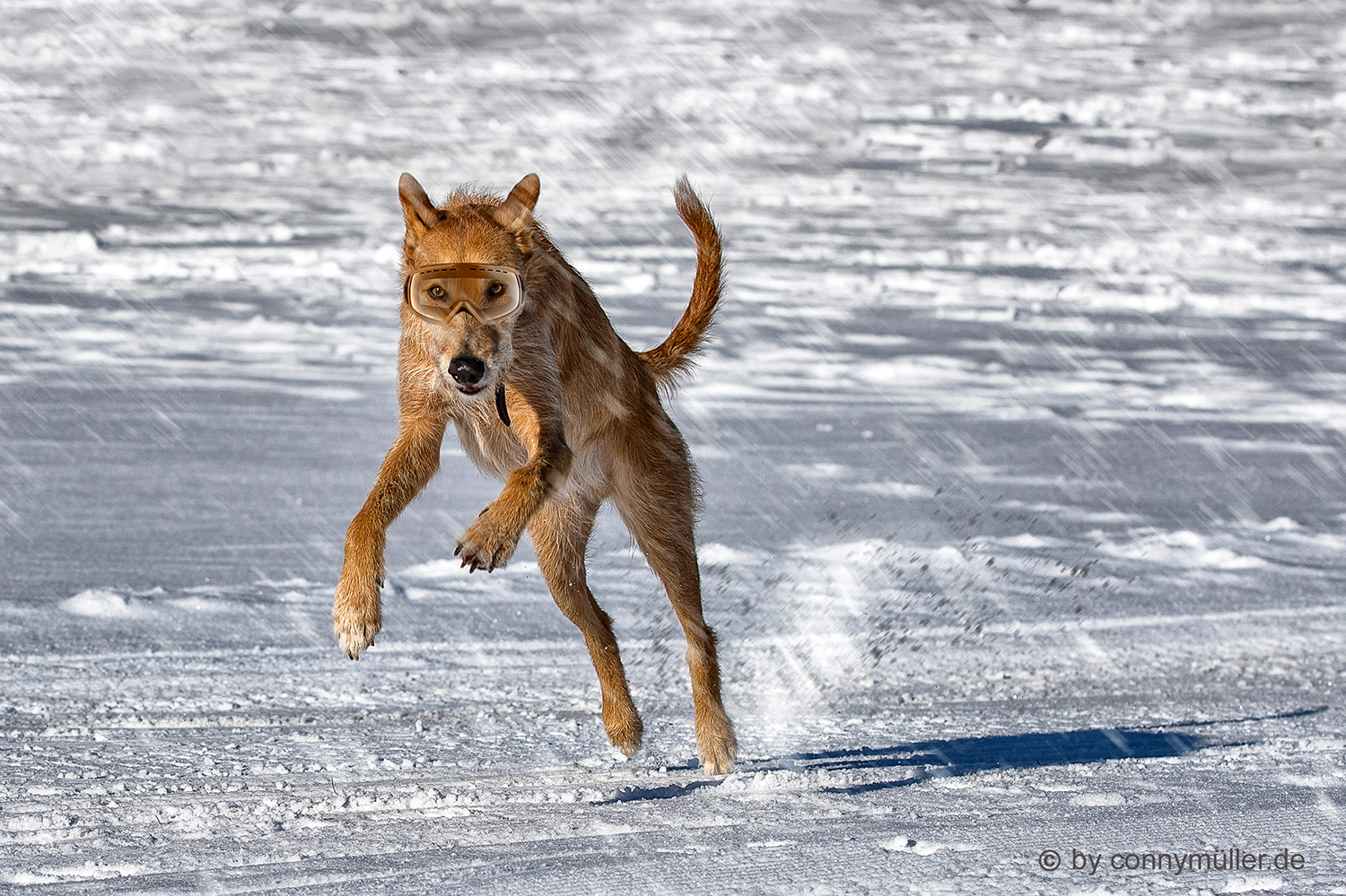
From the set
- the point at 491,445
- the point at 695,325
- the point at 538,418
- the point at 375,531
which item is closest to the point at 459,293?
the point at 538,418

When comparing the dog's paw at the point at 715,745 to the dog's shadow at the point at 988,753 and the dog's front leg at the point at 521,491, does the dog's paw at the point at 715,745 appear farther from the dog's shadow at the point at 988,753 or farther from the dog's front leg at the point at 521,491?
the dog's front leg at the point at 521,491

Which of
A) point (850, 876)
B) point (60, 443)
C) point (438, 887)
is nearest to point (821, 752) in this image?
point (850, 876)

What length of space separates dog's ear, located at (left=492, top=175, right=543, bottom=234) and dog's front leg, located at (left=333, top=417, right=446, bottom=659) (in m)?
0.62

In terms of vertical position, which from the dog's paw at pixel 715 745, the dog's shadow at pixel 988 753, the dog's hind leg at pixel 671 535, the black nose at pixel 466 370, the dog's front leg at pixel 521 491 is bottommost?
the dog's shadow at pixel 988 753

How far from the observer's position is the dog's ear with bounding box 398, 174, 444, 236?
14.4ft

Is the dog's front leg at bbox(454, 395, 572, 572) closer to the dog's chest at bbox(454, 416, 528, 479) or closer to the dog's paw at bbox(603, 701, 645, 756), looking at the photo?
the dog's chest at bbox(454, 416, 528, 479)

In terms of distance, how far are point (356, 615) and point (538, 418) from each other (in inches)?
37.0

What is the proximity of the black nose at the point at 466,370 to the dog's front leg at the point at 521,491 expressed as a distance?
0.31 metres

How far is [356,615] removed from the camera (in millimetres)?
3893

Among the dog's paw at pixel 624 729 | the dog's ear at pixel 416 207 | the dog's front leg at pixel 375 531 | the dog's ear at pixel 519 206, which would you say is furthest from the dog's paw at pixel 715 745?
the dog's ear at pixel 416 207

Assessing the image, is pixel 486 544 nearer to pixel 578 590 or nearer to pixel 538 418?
pixel 538 418

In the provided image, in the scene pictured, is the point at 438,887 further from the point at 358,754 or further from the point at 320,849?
the point at 358,754

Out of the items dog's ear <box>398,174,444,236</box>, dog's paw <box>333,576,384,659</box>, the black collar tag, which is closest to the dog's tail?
the black collar tag

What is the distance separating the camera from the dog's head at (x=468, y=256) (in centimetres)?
412
